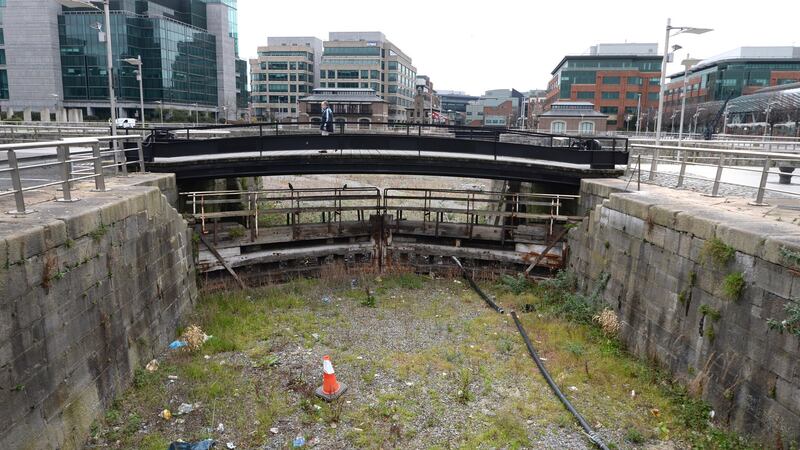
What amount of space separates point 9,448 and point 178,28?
87523 mm

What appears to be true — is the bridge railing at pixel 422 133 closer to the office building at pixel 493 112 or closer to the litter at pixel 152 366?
the litter at pixel 152 366

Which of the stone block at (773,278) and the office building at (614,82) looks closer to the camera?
the stone block at (773,278)

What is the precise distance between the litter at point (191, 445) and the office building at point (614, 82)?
97.5 metres

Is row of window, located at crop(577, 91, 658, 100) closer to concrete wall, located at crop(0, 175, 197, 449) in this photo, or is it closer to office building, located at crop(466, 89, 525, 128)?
office building, located at crop(466, 89, 525, 128)

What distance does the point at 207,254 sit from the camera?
50.9 ft

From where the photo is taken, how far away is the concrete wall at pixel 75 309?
667 cm

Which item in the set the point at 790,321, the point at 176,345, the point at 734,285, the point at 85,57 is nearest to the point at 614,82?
the point at 85,57

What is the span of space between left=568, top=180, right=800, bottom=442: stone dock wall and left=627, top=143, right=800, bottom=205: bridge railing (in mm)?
578

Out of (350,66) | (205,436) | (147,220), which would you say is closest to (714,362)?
(205,436)

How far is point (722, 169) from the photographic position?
15.8m

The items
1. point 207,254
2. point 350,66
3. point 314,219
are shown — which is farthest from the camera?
point 350,66

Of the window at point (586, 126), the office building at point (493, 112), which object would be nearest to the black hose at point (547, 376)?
the window at point (586, 126)

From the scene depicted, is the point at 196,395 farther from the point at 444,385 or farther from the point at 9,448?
the point at 444,385

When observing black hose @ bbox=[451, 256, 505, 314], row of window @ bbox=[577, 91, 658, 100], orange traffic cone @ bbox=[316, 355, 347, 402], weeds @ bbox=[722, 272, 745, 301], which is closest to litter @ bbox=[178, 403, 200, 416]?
orange traffic cone @ bbox=[316, 355, 347, 402]
